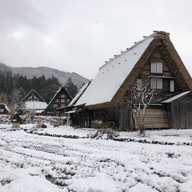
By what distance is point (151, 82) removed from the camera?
A: 27703 millimetres

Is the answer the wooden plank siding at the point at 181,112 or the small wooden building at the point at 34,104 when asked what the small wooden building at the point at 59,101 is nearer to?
the small wooden building at the point at 34,104

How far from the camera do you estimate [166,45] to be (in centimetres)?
2697

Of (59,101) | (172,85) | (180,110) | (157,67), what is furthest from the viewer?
(59,101)

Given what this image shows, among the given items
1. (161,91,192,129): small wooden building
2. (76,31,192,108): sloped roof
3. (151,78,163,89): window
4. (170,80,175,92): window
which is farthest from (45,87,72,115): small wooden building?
(161,91,192,129): small wooden building

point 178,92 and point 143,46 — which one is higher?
point 143,46

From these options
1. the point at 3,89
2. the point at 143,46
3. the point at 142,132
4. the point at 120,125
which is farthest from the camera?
the point at 3,89

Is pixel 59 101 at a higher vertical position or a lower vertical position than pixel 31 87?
lower

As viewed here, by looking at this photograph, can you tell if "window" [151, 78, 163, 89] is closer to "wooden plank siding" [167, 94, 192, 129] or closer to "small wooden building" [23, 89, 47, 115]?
"wooden plank siding" [167, 94, 192, 129]

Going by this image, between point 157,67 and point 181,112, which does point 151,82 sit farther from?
point 181,112

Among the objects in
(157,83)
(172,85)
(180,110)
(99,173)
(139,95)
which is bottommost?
(99,173)

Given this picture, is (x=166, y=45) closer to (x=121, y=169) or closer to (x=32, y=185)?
(x=121, y=169)

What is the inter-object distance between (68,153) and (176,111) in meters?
15.7

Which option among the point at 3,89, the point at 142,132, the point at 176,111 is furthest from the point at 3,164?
the point at 3,89

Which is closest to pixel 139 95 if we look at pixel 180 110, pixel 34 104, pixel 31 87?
Answer: pixel 180 110
